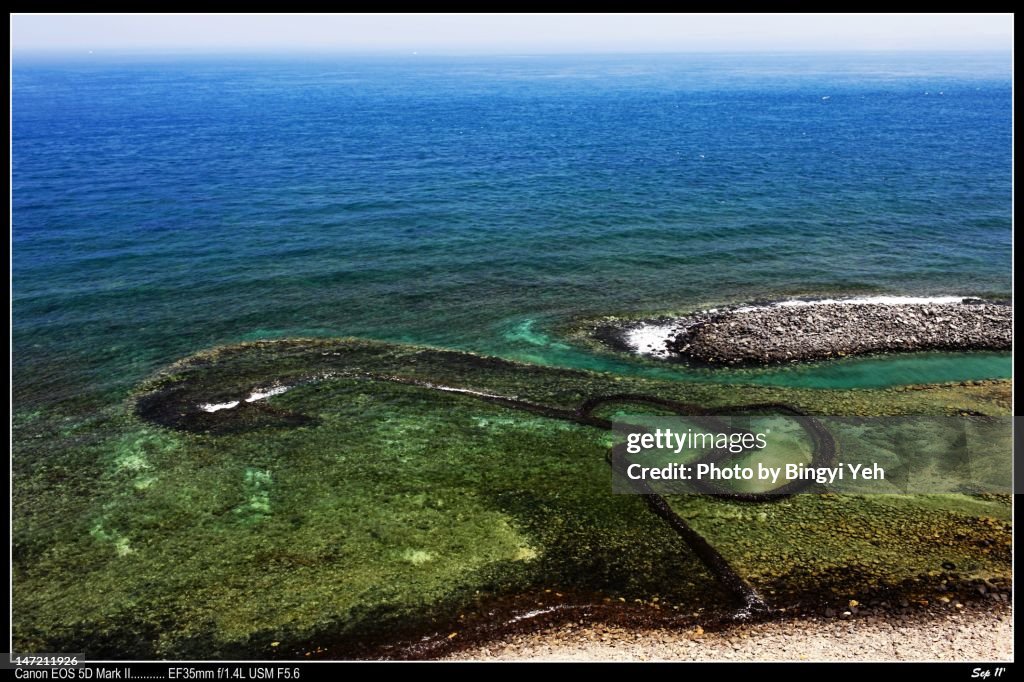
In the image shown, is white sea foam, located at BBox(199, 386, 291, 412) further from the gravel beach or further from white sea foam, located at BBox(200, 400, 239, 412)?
the gravel beach

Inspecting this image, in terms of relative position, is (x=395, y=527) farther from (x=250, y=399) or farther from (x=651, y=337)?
(x=651, y=337)

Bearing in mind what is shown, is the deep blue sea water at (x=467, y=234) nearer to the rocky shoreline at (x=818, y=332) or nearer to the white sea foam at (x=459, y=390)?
the rocky shoreline at (x=818, y=332)

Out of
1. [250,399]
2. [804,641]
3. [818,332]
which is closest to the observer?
[804,641]

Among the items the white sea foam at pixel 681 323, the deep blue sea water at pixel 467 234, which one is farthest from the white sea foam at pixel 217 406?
the white sea foam at pixel 681 323

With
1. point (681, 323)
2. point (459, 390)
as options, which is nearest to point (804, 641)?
point (459, 390)

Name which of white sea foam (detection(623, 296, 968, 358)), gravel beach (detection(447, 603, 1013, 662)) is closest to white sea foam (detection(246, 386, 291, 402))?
white sea foam (detection(623, 296, 968, 358))
